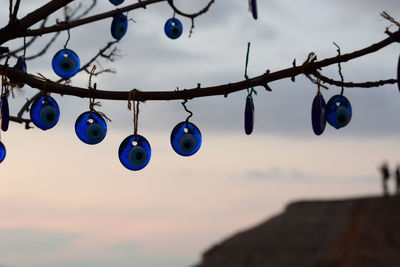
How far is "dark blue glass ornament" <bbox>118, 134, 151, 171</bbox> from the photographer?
273cm

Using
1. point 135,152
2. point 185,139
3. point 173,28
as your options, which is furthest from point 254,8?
point 173,28

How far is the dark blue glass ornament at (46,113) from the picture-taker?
2.85m

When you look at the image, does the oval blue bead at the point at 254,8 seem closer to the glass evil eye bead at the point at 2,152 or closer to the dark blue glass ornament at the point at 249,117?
the dark blue glass ornament at the point at 249,117

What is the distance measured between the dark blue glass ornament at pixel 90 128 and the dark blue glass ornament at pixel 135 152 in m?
0.11

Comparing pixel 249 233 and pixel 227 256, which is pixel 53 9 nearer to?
pixel 227 256

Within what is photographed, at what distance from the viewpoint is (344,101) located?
251 centimetres

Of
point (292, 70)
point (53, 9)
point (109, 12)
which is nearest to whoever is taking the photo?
point (292, 70)

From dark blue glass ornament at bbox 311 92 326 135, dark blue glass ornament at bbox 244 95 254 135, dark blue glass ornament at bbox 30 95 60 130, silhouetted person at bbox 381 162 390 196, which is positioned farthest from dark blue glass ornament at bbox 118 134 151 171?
silhouetted person at bbox 381 162 390 196

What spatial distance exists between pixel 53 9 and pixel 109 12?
27.6 inches

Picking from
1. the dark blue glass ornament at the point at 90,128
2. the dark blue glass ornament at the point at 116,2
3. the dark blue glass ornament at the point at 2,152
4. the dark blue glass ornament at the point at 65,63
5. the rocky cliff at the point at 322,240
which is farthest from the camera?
the rocky cliff at the point at 322,240

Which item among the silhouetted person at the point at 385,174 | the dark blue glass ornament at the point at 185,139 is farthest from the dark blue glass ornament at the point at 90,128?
the silhouetted person at the point at 385,174

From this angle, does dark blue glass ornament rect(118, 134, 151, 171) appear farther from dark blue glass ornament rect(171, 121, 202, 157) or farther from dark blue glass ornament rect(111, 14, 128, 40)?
dark blue glass ornament rect(111, 14, 128, 40)

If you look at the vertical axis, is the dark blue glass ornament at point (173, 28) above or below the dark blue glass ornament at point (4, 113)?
above

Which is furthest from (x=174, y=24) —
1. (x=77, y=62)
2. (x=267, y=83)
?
(x=267, y=83)
